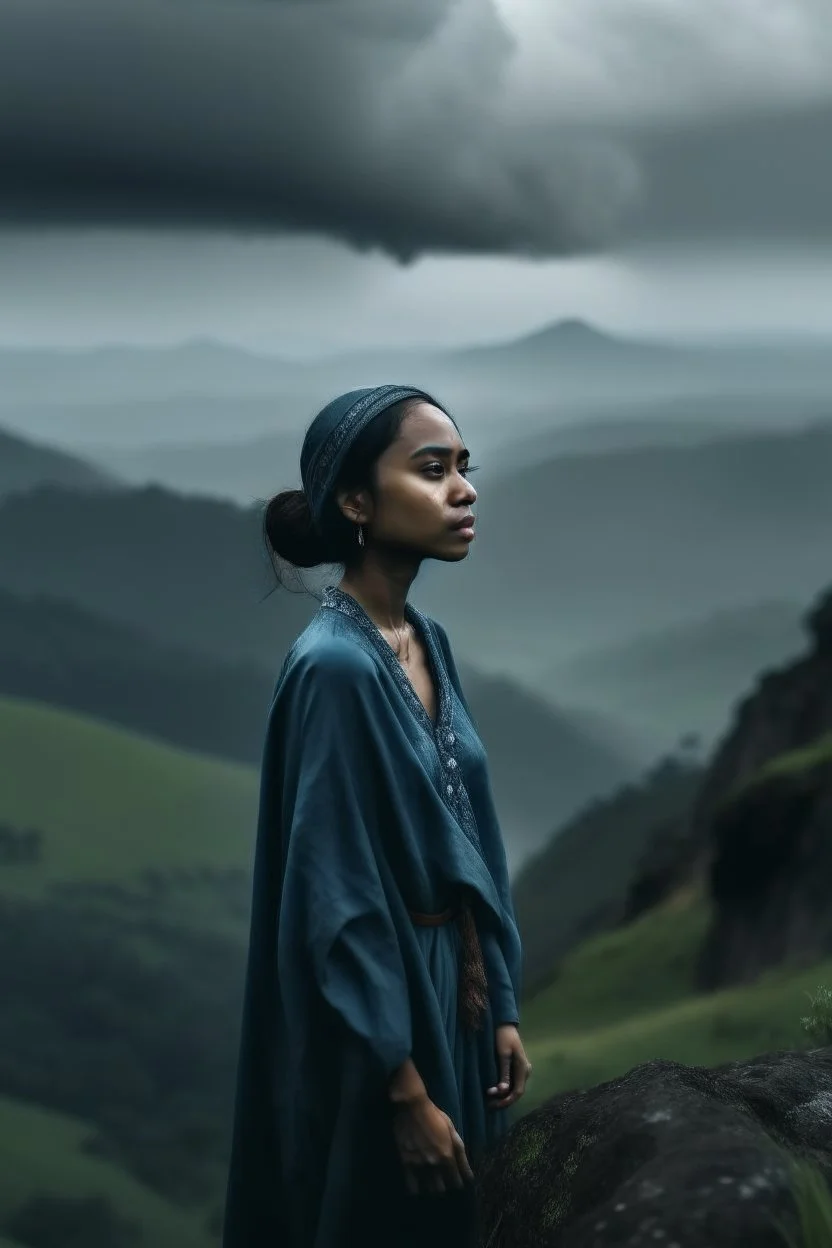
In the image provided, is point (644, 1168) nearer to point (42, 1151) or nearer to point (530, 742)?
point (42, 1151)

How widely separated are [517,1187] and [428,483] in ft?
5.64

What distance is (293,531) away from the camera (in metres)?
4.20

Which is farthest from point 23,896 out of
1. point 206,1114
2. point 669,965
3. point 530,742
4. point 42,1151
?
point 530,742

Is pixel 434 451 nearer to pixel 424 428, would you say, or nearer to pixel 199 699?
pixel 424 428

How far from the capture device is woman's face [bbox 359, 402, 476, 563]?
3.99m

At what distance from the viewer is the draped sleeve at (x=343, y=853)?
3701 millimetres

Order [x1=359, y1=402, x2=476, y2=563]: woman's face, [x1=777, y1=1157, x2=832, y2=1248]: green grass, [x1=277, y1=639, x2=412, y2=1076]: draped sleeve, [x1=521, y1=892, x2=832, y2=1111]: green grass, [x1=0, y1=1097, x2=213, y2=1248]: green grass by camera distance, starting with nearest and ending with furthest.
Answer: [x1=777, y1=1157, x2=832, y2=1248]: green grass, [x1=277, y1=639, x2=412, y2=1076]: draped sleeve, [x1=359, y1=402, x2=476, y2=563]: woman's face, [x1=521, y1=892, x2=832, y2=1111]: green grass, [x1=0, y1=1097, x2=213, y2=1248]: green grass

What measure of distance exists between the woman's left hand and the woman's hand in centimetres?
41

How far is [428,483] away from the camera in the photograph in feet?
13.1

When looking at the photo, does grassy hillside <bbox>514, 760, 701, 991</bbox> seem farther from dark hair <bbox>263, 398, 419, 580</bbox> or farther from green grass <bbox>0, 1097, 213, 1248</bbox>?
dark hair <bbox>263, 398, 419, 580</bbox>

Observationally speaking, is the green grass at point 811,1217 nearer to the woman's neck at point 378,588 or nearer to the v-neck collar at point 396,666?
the v-neck collar at point 396,666

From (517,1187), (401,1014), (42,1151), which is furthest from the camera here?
(42,1151)

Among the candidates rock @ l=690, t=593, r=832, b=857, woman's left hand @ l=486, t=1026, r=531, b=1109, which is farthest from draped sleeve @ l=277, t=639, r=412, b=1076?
rock @ l=690, t=593, r=832, b=857

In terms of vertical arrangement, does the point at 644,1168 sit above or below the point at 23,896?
below
